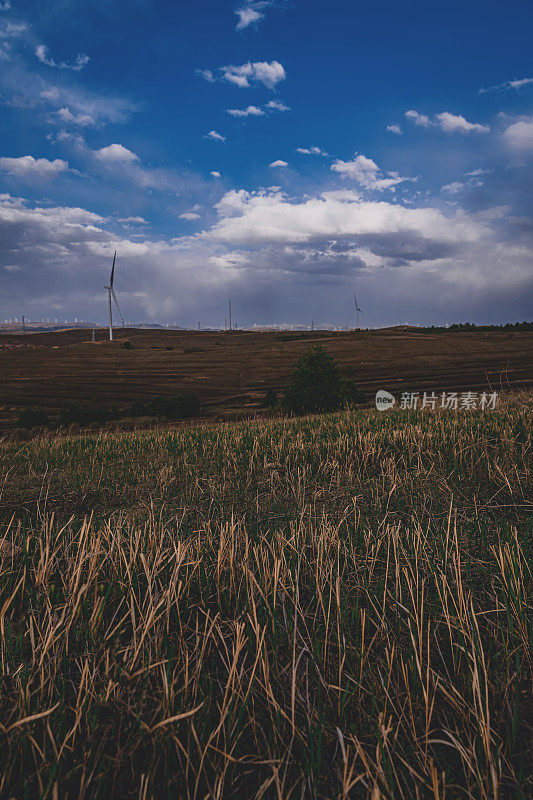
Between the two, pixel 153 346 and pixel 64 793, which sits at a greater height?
pixel 153 346

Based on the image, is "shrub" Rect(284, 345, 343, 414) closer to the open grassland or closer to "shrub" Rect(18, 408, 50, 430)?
"shrub" Rect(18, 408, 50, 430)

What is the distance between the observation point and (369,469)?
727 centimetres

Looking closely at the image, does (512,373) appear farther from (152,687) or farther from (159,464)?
(152,687)

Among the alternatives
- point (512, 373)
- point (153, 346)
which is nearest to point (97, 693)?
point (512, 373)

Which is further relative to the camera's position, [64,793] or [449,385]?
[449,385]

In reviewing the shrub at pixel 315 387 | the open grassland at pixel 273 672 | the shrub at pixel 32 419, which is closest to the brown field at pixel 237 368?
the shrub at pixel 32 419

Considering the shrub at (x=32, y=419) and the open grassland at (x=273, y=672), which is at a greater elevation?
the open grassland at (x=273, y=672)

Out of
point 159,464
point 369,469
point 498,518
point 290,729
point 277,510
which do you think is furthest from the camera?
point 159,464

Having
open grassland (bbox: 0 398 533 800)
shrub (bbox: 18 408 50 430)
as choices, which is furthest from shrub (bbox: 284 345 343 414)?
open grassland (bbox: 0 398 533 800)

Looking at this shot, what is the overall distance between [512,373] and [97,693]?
201 feet

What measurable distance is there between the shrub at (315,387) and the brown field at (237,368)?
11283 millimetres

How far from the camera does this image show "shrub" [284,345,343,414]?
30375mm

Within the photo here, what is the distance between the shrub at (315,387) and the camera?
3038 centimetres

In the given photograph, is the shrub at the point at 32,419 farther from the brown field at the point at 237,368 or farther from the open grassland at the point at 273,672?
the open grassland at the point at 273,672
